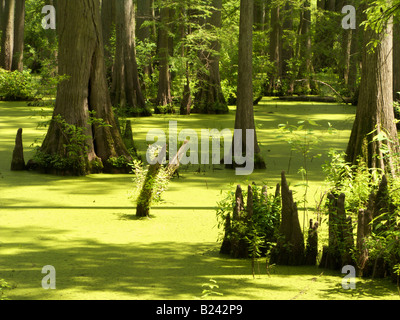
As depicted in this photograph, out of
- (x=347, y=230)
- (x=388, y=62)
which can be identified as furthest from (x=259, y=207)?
(x=388, y=62)

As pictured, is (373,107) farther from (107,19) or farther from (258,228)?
(107,19)

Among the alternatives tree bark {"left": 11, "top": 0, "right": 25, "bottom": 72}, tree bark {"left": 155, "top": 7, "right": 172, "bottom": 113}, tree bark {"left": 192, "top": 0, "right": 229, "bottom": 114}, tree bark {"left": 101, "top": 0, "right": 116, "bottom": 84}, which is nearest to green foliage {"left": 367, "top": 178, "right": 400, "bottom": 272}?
tree bark {"left": 192, "top": 0, "right": 229, "bottom": 114}

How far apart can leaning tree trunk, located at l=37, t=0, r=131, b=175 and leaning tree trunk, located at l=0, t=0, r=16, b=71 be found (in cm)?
1607

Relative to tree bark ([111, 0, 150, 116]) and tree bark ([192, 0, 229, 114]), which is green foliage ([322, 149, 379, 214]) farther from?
tree bark ([192, 0, 229, 114])

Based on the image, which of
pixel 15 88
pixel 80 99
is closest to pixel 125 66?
pixel 15 88

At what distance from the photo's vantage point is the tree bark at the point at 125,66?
20969 millimetres

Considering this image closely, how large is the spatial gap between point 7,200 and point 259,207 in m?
4.28

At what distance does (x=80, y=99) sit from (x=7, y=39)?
1708 cm

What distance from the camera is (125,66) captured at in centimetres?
2134

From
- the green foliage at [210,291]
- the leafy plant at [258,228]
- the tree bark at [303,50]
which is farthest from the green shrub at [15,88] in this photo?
the green foliage at [210,291]

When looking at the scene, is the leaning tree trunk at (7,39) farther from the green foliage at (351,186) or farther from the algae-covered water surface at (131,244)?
the green foliage at (351,186)

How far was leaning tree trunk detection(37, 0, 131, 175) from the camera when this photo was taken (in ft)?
40.7

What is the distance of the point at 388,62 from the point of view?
1027 cm
